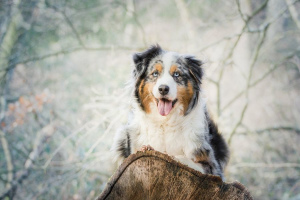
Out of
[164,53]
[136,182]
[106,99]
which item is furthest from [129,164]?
[106,99]

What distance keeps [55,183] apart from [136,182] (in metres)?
4.86

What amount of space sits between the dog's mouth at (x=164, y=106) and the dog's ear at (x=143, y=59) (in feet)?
1.30

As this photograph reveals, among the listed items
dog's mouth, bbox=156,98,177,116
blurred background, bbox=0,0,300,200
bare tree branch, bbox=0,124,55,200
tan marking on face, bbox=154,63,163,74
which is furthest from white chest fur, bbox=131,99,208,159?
bare tree branch, bbox=0,124,55,200

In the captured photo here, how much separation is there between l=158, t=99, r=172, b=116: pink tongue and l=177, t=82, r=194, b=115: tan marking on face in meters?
0.14

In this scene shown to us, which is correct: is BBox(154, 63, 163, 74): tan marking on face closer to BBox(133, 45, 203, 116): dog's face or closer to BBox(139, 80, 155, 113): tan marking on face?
BBox(133, 45, 203, 116): dog's face

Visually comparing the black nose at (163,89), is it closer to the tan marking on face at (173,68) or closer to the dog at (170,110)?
the dog at (170,110)

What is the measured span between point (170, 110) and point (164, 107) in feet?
0.26

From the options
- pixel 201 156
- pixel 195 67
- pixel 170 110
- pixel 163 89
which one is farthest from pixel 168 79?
pixel 201 156

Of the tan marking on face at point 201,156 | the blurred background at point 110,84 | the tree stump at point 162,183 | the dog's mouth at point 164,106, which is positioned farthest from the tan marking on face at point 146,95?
the blurred background at point 110,84

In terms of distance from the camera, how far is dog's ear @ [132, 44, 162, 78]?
321 cm

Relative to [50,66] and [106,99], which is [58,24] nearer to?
[50,66]

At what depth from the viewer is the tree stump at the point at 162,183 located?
2.23 meters

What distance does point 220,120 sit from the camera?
681 cm

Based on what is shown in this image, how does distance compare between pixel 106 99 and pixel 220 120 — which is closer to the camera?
pixel 106 99
